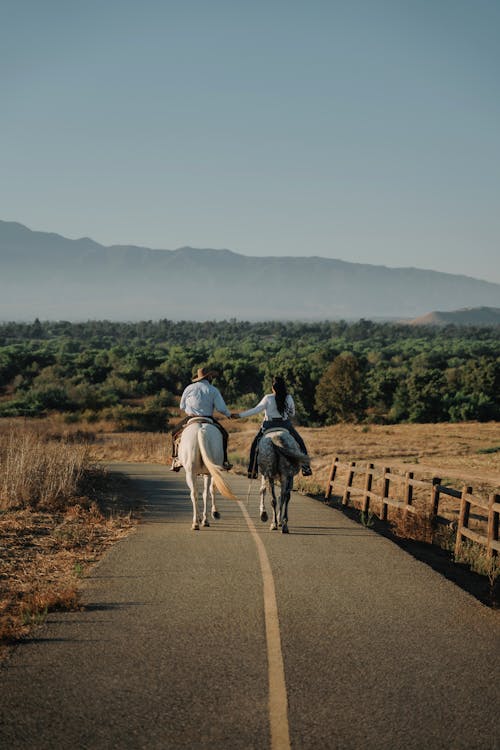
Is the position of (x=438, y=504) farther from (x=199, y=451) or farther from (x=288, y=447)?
(x=199, y=451)

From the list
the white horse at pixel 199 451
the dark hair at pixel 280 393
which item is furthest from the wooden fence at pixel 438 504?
the white horse at pixel 199 451

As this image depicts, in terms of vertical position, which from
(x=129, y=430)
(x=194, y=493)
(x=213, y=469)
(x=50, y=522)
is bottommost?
(x=129, y=430)

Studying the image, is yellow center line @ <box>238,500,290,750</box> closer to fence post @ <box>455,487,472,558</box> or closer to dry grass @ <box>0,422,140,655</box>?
dry grass @ <box>0,422,140,655</box>

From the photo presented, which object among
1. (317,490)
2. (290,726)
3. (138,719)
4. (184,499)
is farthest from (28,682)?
(317,490)

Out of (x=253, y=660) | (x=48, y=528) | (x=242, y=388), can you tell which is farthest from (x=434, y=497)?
(x=242, y=388)

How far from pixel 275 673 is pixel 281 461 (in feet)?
24.1

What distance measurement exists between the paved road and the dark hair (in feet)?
11.1

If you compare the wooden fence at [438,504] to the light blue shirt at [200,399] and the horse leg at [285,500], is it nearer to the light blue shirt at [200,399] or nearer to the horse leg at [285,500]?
the horse leg at [285,500]

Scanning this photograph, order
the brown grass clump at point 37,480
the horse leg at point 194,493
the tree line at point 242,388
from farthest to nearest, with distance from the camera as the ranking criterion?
1. the tree line at point 242,388
2. the brown grass clump at point 37,480
3. the horse leg at point 194,493

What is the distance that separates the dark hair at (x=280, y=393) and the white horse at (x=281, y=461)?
16.9 inches

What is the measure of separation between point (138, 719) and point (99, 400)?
65.2 m

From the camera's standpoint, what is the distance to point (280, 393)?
13367 mm

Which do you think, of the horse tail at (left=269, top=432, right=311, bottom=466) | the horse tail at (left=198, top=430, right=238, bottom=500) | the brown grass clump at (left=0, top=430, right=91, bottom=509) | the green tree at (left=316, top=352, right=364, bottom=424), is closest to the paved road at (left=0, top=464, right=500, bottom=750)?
the horse tail at (left=198, top=430, right=238, bottom=500)

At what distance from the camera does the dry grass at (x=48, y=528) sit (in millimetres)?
8203
